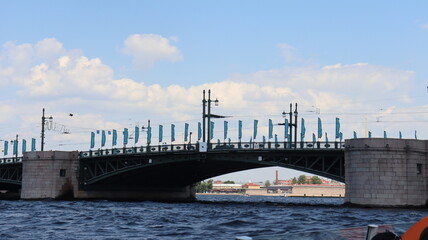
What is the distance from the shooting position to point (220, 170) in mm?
87438

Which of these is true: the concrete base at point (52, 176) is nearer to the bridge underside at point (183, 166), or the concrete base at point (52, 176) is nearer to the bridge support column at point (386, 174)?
the bridge underside at point (183, 166)

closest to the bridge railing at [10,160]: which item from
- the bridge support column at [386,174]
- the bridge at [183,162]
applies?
the bridge at [183,162]

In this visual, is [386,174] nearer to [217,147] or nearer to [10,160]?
[217,147]

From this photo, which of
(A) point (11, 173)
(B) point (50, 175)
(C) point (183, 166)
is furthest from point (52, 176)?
(A) point (11, 173)

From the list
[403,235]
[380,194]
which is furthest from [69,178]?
[403,235]

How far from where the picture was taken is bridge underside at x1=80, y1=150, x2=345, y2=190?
65938 millimetres

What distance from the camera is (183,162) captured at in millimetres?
76812

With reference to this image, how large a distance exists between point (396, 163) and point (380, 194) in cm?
334

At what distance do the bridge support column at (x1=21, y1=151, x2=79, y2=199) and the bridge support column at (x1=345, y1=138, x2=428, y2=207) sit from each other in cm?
4225

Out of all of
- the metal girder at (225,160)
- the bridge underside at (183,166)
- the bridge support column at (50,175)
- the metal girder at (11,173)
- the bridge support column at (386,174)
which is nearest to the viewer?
the bridge support column at (386,174)

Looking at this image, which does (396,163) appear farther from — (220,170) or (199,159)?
(220,170)

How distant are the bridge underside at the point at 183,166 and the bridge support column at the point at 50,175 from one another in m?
1.65

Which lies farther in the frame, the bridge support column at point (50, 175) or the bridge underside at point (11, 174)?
Result: the bridge underside at point (11, 174)

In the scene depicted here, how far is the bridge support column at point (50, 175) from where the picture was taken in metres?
85.1
